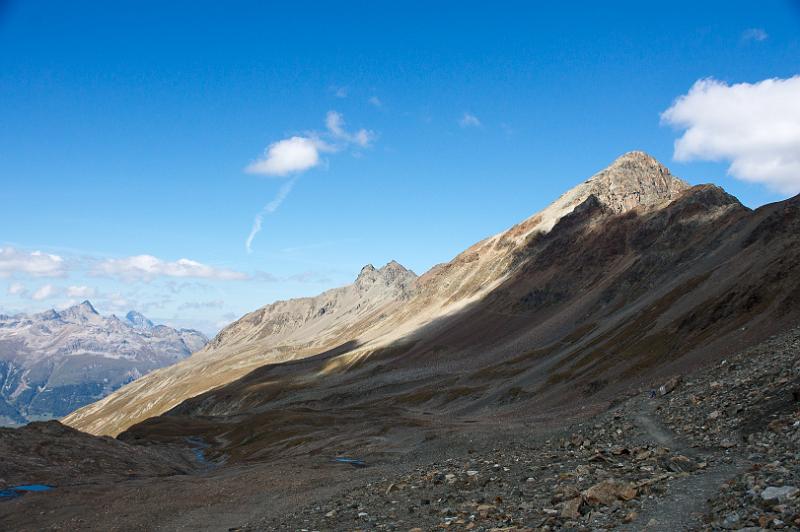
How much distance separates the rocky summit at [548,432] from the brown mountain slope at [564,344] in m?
0.65

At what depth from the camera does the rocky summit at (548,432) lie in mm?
20484

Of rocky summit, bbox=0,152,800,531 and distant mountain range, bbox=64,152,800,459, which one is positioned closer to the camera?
rocky summit, bbox=0,152,800,531

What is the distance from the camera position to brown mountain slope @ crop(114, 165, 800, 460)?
78.8 meters

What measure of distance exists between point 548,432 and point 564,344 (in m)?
81.1

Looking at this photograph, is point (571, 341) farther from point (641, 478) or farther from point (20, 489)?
point (641, 478)

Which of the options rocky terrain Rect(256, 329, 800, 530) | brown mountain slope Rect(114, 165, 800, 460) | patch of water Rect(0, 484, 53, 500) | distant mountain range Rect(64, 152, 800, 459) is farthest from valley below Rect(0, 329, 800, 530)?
distant mountain range Rect(64, 152, 800, 459)

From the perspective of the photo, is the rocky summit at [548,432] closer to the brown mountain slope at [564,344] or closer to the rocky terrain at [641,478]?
the rocky terrain at [641,478]

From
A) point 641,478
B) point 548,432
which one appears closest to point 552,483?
point 641,478

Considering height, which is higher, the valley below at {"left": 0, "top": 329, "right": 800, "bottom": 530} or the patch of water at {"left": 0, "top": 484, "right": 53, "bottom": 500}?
the patch of water at {"left": 0, "top": 484, "right": 53, "bottom": 500}

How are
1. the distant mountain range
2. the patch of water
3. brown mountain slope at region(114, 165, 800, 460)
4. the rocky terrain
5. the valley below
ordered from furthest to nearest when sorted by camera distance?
the distant mountain range → brown mountain slope at region(114, 165, 800, 460) → the patch of water → the valley below → the rocky terrain

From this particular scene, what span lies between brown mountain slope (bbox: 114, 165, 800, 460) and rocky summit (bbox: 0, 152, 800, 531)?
25.8 inches

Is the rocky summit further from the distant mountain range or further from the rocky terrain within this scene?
the distant mountain range

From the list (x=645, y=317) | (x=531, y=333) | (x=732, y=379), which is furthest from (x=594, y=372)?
(x=531, y=333)

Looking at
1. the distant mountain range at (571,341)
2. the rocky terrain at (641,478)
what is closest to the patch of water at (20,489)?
the distant mountain range at (571,341)
